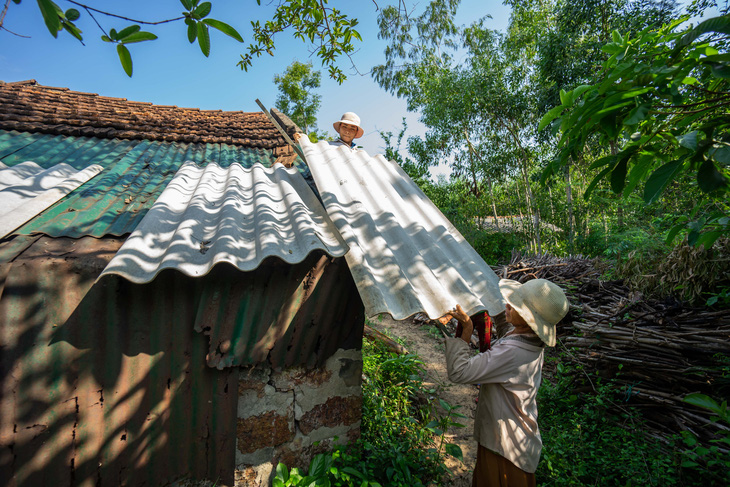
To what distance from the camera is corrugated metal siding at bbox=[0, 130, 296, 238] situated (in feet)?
6.96

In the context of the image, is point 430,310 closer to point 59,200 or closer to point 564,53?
point 59,200

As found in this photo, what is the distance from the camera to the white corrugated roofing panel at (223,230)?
166cm

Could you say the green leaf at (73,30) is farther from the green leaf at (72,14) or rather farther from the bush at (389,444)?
the bush at (389,444)

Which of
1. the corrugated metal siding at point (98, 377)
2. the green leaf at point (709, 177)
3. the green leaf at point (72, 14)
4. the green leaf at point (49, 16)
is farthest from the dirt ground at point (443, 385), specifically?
the green leaf at point (72, 14)

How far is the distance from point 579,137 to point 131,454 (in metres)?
3.06

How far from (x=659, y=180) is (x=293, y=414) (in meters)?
2.54

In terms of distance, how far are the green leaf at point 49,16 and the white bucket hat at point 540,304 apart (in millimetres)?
2317

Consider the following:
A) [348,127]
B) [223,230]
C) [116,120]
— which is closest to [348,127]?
[348,127]

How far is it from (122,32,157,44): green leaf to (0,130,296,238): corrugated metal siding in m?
1.16

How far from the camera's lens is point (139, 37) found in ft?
4.37

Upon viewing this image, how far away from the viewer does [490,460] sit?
222 cm

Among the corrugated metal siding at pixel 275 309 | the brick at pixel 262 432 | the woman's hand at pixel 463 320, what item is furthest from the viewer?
the brick at pixel 262 432

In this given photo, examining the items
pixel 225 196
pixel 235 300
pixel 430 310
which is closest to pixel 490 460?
pixel 430 310

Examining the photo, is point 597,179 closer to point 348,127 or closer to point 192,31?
point 192,31
